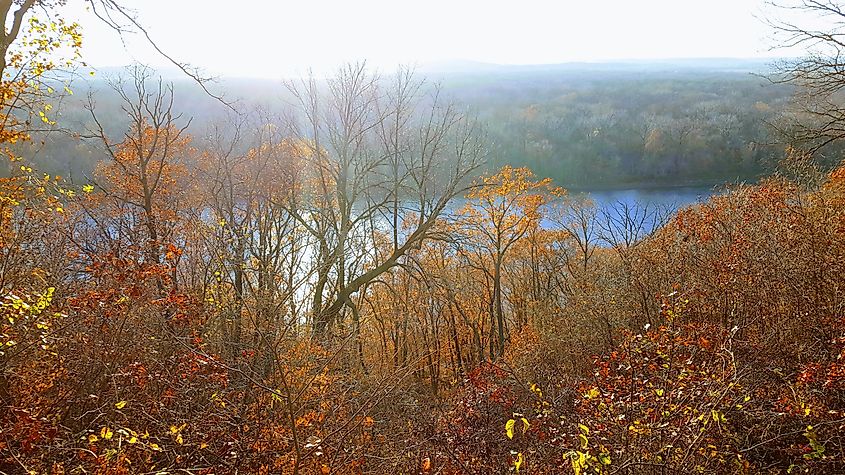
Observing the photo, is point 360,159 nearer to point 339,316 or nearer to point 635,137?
point 339,316

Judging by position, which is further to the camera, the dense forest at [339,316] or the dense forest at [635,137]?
the dense forest at [635,137]

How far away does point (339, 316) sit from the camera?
60.9 feet

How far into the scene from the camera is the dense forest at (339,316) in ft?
19.7

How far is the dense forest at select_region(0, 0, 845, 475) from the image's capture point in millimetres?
5992

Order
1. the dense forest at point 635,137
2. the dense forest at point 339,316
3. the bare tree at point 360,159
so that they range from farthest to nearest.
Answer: the dense forest at point 635,137 < the bare tree at point 360,159 < the dense forest at point 339,316

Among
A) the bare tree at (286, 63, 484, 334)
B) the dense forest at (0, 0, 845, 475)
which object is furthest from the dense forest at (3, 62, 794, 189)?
the dense forest at (0, 0, 845, 475)

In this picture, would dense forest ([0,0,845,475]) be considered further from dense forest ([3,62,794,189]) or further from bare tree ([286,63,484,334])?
dense forest ([3,62,794,189])

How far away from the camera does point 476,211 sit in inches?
1177

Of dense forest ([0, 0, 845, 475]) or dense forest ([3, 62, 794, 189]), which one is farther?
dense forest ([3, 62, 794, 189])

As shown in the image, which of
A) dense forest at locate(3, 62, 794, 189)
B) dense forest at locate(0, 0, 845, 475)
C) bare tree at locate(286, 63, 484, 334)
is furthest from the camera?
dense forest at locate(3, 62, 794, 189)

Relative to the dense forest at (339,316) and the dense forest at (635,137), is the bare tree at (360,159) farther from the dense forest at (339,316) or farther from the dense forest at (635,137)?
the dense forest at (635,137)

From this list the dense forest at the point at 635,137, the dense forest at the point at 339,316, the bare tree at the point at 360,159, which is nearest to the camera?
the dense forest at the point at 339,316

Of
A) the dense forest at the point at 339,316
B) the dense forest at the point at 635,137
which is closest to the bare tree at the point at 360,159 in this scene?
the dense forest at the point at 339,316

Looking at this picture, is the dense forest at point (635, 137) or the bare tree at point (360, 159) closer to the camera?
the bare tree at point (360, 159)
